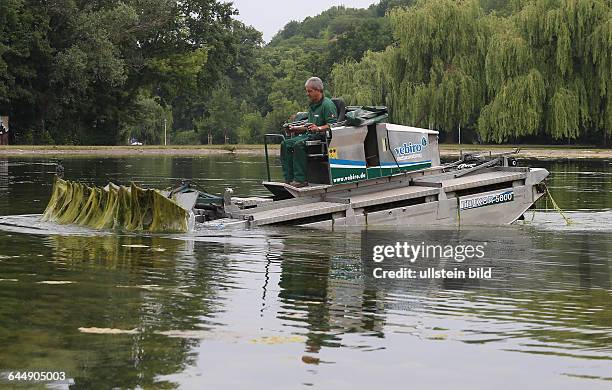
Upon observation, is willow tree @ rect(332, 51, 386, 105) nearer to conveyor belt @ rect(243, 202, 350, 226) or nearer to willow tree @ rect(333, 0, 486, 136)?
willow tree @ rect(333, 0, 486, 136)

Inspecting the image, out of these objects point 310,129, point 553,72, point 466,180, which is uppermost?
point 553,72

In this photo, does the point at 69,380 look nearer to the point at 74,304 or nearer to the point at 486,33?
the point at 74,304

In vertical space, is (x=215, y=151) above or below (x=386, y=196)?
above

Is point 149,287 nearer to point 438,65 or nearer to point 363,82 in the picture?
A: point 438,65

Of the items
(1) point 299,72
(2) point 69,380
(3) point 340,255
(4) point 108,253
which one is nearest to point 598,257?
(3) point 340,255

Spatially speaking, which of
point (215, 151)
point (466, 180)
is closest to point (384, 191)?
point (466, 180)

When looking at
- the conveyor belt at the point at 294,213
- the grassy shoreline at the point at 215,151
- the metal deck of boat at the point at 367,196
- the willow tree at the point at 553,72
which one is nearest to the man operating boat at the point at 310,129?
the metal deck of boat at the point at 367,196

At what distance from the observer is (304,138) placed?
18.4 meters

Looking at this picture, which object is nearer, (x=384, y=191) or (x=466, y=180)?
(x=384, y=191)


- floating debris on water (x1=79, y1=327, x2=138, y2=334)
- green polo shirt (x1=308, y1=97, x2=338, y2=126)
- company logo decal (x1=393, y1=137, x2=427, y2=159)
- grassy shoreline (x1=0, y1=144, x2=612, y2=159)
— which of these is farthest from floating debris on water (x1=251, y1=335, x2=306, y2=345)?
grassy shoreline (x1=0, y1=144, x2=612, y2=159)

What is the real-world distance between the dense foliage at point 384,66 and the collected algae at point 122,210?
1730 inches

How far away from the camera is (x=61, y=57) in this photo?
234ft

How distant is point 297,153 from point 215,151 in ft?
214

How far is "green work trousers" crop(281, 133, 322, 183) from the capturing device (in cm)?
1836
